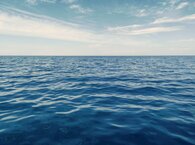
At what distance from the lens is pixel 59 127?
485cm

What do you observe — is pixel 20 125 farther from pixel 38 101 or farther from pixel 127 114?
pixel 127 114

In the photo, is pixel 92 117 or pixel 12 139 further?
pixel 92 117

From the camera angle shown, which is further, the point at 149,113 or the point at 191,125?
the point at 149,113

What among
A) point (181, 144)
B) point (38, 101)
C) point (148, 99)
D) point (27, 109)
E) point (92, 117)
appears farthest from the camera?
point (148, 99)

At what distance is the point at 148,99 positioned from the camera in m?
8.41

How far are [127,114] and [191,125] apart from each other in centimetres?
237

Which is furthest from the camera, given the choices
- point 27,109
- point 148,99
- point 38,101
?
→ point 148,99

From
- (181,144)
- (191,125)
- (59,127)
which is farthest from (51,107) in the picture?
(191,125)

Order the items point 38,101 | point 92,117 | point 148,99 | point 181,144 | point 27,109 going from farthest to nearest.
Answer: point 148,99, point 38,101, point 27,109, point 92,117, point 181,144

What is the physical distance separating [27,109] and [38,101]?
4.03ft

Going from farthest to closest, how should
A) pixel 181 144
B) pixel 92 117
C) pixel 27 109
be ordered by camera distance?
pixel 27 109 < pixel 92 117 < pixel 181 144

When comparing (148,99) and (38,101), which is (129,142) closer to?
(148,99)

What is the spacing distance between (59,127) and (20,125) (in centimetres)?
146

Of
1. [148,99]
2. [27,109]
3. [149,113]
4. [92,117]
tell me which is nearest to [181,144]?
[149,113]
